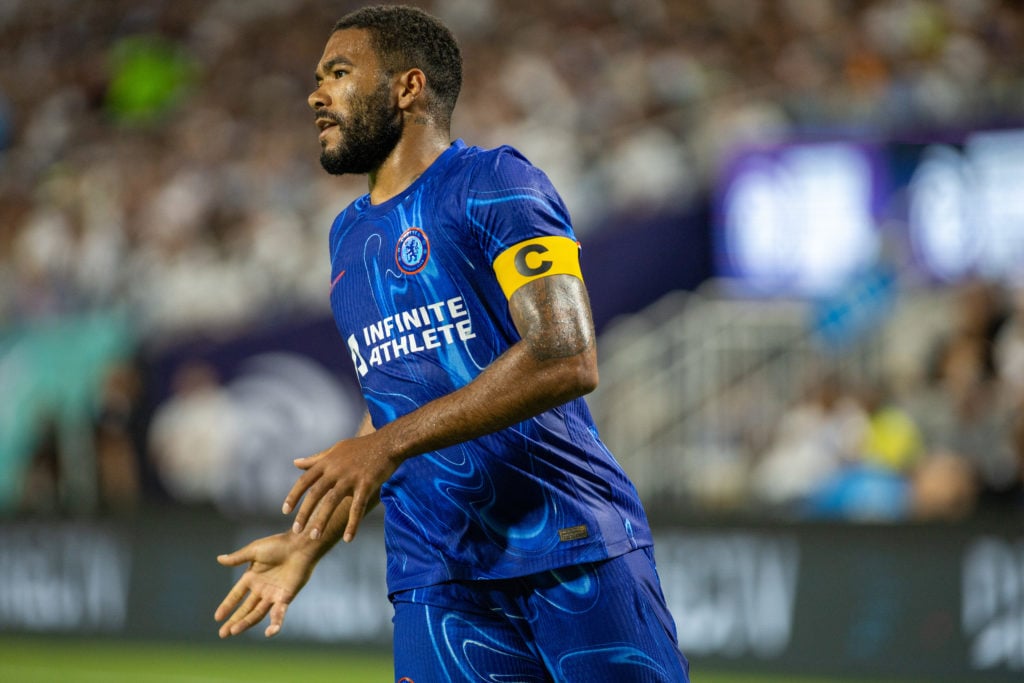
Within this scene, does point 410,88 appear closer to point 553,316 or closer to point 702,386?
point 553,316

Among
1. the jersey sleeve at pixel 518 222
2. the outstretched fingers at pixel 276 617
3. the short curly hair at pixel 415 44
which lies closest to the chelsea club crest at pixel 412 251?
the jersey sleeve at pixel 518 222

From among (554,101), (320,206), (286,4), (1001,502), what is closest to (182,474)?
(320,206)

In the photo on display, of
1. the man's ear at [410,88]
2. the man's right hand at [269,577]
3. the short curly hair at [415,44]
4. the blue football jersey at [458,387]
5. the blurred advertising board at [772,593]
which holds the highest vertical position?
the short curly hair at [415,44]

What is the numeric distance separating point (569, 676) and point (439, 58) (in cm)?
161

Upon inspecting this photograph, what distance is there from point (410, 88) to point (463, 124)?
933 cm

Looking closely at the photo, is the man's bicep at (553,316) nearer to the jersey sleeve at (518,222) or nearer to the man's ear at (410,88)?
the jersey sleeve at (518,222)

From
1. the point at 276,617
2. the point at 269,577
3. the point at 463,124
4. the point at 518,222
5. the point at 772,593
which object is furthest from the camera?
the point at 463,124

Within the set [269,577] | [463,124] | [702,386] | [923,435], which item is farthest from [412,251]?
[463,124]

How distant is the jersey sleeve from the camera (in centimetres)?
317

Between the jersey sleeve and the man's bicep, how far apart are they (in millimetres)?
27

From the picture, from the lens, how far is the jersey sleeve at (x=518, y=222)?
10.4 feet

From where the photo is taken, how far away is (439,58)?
3723 mm

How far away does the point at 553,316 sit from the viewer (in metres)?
3.10

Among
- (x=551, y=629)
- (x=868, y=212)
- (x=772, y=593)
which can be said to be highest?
(x=868, y=212)
